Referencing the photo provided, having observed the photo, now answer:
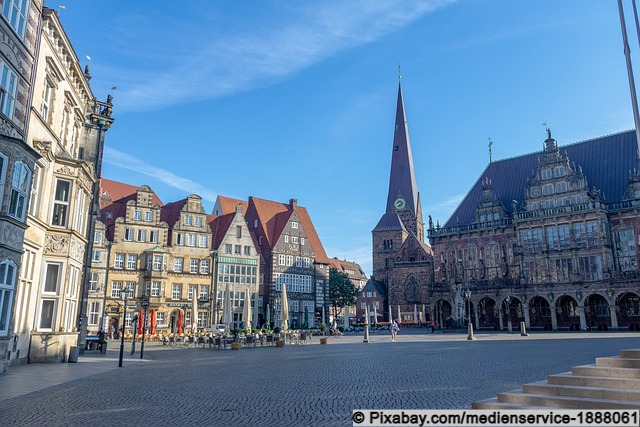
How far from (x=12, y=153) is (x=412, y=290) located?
72.7 metres

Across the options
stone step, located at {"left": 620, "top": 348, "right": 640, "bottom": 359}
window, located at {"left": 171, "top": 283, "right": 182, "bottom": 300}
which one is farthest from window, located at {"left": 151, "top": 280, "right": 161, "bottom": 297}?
stone step, located at {"left": 620, "top": 348, "right": 640, "bottom": 359}

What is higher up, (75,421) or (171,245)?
(171,245)

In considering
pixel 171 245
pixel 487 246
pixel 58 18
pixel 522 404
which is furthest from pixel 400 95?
pixel 522 404

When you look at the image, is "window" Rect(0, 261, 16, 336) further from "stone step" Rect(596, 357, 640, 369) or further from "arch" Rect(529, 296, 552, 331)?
"arch" Rect(529, 296, 552, 331)

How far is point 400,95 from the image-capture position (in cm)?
10269

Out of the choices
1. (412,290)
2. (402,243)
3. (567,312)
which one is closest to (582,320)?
(567,312)

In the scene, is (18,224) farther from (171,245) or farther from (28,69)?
(171,245)

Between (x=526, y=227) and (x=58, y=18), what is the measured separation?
163ft

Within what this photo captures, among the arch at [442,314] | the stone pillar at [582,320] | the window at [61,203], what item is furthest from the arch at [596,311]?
the window at [61,203]

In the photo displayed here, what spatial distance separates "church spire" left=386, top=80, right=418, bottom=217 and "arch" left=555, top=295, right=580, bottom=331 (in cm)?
4728

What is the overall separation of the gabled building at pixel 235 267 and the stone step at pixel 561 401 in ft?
128

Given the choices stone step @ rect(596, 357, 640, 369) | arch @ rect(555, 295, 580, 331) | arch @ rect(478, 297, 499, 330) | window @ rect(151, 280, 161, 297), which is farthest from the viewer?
arch @ rect(478, 297, 499, 330)

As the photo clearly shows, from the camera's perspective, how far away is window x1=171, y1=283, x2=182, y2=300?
43125mm

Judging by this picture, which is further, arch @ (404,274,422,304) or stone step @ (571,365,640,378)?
arch @ (404,274,422,304)
